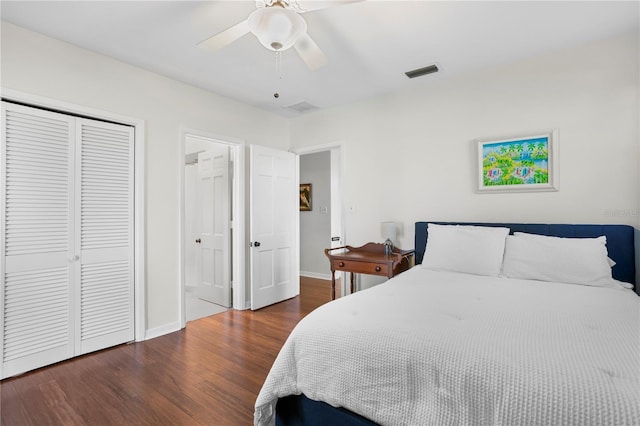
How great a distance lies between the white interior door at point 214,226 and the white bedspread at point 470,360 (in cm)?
274

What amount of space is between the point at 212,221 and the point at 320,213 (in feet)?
6.98

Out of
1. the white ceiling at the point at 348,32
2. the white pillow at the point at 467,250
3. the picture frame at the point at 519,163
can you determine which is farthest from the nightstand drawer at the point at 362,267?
the white ceiling at the point at 348,32

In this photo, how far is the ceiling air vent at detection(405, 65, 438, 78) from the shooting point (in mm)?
3133

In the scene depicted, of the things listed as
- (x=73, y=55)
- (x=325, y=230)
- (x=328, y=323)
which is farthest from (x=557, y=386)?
(x=325, y=230)

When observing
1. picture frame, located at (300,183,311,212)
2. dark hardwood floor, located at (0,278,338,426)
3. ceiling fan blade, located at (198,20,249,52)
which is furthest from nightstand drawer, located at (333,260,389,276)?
picture frame, located at (300,183,311,212)

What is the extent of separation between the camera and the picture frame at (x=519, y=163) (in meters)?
2.83

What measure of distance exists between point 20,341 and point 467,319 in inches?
123

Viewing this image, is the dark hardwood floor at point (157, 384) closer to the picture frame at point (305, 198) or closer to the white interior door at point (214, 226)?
the white interior door at point (214, 226)

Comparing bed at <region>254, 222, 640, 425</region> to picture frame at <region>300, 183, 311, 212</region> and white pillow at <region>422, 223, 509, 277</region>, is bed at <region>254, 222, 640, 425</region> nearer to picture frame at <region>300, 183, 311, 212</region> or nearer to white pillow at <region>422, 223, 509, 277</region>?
white pillow at <region>422, 223, 509, 277</region>

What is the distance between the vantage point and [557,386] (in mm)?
1017

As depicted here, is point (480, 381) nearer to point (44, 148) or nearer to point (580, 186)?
point (580, 186)

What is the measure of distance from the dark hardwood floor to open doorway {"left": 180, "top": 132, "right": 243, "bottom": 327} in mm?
926

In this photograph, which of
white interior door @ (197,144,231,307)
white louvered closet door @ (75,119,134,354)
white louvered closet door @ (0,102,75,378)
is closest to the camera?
white louvered closet door @ (0,102,75,378)

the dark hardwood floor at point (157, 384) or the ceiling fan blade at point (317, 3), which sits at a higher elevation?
the ceiling fan blade at point (317, 3)
